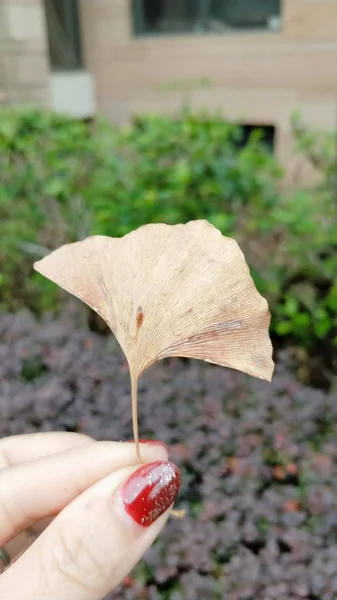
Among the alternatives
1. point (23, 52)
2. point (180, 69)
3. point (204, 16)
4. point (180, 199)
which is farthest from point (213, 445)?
point (23, 52)

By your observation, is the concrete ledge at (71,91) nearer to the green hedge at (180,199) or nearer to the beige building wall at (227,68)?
the beige building wall at (227,68)

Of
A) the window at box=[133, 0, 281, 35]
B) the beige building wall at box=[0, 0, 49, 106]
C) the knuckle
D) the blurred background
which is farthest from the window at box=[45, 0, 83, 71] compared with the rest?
the knuckle

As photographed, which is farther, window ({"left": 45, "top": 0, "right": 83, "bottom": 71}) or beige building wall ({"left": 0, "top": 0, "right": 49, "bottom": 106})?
window ({"left": 45, "top": 0, "right": 83, "bottom": 71})

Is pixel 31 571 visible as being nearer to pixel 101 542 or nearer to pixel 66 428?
pixel 101 542

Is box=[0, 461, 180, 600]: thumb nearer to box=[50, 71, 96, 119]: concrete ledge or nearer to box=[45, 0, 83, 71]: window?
box=[50, 71, 96, 119]: concrete ledge

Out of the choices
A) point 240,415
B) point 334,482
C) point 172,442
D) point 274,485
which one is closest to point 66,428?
point 172,442

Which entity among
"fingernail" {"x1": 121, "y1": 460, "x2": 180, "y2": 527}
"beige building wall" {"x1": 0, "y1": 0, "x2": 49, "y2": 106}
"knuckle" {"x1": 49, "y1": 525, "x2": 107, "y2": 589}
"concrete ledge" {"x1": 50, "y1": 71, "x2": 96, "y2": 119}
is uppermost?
"beige building wall" {"x1": 0, "y1": 0, "x2": 49, "y2": 106}
